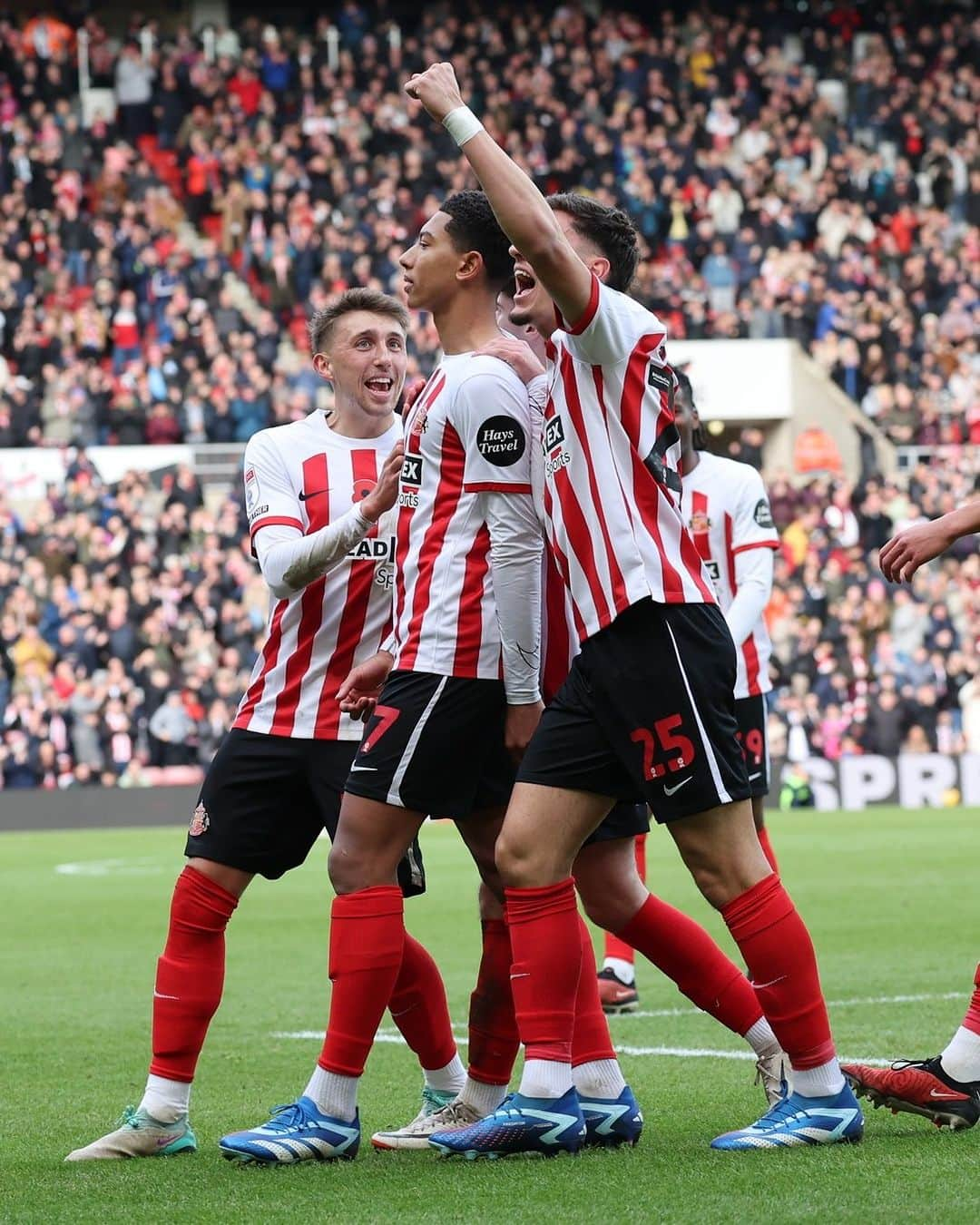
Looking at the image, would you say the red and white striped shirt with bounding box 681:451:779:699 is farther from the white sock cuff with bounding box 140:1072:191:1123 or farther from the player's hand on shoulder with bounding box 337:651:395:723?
the white sock cuff with bounding box 140:1072:191:1123

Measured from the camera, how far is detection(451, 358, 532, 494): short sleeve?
4.70m

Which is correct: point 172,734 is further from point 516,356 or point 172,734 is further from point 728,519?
point 516,356

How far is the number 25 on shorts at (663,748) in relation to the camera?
14.6 feet

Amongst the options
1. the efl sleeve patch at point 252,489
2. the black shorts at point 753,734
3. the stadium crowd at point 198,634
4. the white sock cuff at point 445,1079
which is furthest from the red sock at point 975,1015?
the stadium crowd at point 198,634

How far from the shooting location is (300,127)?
29406 millimetres

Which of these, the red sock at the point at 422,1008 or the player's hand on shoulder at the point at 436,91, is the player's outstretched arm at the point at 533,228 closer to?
the player's hand on shoulder at the point at 436,91

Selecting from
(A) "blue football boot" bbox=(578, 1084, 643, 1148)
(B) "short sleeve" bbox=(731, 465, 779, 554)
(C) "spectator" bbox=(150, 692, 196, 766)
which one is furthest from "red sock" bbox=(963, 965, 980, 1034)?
(C) "spectator" bbox=(150, 692, 196, 766)

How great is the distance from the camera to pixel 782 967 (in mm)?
4500

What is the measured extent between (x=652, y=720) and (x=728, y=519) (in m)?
3.73

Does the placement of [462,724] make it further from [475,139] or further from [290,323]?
[290,323]

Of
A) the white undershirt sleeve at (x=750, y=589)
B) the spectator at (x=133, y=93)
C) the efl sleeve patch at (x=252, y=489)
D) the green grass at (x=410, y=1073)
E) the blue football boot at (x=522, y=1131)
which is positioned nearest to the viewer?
the green grass at (x=410, y=1073)

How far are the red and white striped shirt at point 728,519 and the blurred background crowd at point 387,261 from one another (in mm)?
13979

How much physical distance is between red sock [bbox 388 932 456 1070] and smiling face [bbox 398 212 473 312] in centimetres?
161

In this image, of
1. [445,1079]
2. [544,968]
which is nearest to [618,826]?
[544,968]
